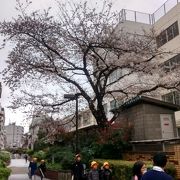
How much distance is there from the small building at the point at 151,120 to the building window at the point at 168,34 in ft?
41.4

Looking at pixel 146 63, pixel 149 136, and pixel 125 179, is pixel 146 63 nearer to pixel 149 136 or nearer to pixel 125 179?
pixel 149 136

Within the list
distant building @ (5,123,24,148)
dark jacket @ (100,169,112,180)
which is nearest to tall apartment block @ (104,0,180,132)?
dark jacket @ (100,169,112,180)

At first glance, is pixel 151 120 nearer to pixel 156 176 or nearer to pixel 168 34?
pixel 156 176

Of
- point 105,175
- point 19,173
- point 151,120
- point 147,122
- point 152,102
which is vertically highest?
point 152,102

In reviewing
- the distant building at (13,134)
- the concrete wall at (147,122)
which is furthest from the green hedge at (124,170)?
the distant building at (13,134)

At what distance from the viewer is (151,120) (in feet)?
56.0

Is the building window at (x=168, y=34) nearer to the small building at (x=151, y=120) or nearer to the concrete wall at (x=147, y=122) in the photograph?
the small building at (x=151, y=120)

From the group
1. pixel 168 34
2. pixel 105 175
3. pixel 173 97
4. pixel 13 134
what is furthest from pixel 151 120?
pixel 13 134

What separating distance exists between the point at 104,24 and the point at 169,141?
865cm

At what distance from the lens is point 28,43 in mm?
18328

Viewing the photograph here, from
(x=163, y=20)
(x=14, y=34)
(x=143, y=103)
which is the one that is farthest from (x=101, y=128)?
(x=163, y=20)

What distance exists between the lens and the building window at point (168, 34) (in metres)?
28.7

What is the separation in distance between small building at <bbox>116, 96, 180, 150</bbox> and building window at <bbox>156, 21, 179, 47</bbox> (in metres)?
12.6

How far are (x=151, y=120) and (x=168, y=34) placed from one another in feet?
48.8
